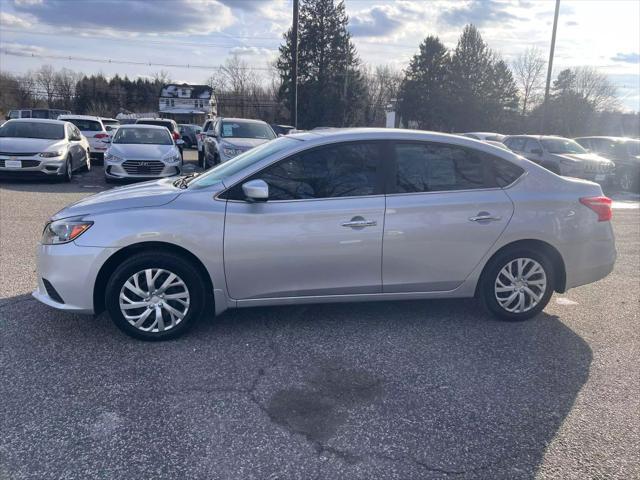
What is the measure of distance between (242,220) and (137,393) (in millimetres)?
1491

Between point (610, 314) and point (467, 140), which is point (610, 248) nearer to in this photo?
point (610, 314)

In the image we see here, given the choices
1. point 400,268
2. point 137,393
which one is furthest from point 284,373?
point 400,268

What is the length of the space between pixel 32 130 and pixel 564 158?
50.3ft

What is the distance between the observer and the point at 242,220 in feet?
13.7

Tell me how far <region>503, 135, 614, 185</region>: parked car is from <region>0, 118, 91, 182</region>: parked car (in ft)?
45.8

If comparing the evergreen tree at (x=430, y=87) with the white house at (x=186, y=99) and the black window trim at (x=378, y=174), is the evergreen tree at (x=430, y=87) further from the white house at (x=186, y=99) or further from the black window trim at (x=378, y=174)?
the black window trim at (x=378, y=174)

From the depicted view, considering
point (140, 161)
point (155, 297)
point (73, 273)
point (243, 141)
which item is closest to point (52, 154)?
point (140, 161)

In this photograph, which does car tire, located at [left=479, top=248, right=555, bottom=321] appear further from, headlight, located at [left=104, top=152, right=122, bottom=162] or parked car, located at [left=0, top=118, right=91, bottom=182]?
parked car, located at [left=0, top=118, right=91, bottom=182]

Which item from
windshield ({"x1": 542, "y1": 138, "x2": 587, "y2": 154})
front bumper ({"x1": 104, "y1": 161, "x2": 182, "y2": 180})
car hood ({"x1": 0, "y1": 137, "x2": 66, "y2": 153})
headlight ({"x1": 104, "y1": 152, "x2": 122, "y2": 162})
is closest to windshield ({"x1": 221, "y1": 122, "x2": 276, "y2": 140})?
front bumper ({"x1": 104, "y1": 161, "x2": 182, "y2": 180})

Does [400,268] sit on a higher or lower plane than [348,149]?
lower

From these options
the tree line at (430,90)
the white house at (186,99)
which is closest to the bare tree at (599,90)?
the tree line at (430,90)

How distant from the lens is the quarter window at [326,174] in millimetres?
4312

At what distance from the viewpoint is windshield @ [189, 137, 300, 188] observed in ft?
14.7

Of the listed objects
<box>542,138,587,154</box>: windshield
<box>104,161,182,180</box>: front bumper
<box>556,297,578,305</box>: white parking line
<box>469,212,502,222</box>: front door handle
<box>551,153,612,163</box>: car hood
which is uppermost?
<box>542,138,587,154</box>: windshield
